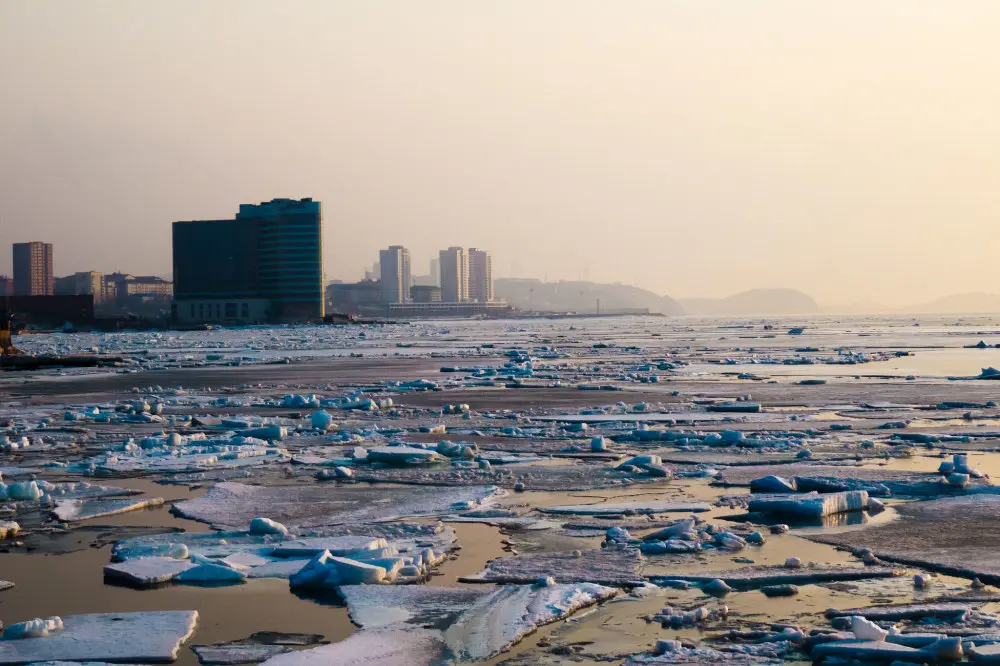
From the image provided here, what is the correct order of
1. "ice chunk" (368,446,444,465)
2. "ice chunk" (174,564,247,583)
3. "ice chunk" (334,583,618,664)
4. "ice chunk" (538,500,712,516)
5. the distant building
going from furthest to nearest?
the distant building → "ice chunk" (368,446,444,465) → "ice chunk" (538,500,712,516) → "ice chunk" (174,564,247,583) → "ice chunk" (334,583,618,664)

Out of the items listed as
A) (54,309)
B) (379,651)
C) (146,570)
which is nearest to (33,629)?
(146,570)

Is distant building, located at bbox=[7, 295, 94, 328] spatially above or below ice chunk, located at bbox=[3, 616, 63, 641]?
above

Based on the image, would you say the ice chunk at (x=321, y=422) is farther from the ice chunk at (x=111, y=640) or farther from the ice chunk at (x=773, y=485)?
the ice chunk at (x=111, y=640)

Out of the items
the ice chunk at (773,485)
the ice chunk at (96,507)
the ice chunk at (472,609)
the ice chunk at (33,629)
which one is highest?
the ice chunk at (773,485)

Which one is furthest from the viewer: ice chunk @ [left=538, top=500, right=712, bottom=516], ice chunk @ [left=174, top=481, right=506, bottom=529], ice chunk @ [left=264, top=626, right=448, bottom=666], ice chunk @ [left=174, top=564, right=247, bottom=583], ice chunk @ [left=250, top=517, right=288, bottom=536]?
ice chunk @ [left=538, top=500, right=712, bottom=516]

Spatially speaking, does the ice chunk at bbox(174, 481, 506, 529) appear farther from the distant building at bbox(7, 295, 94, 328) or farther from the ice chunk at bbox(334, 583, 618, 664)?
the distant building at bbox(7, 295, 94, 328)

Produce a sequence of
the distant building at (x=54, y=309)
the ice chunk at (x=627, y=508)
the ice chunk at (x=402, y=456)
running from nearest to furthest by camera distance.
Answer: the ice chunk at (x=627, y=508) < the ice chunk at (x=402, y=456) < the distant building at (x=54, y=309)

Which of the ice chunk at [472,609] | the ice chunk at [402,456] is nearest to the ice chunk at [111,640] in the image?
the ice chunk at [472,609]

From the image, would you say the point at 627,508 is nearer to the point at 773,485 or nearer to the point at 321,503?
the point at 773,485

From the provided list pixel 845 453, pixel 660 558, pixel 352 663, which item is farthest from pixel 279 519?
pixel 845 453

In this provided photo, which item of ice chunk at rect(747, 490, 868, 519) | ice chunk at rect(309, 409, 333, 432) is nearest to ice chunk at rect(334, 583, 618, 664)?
ice chunk at rect(747, 490, 868, 519)
